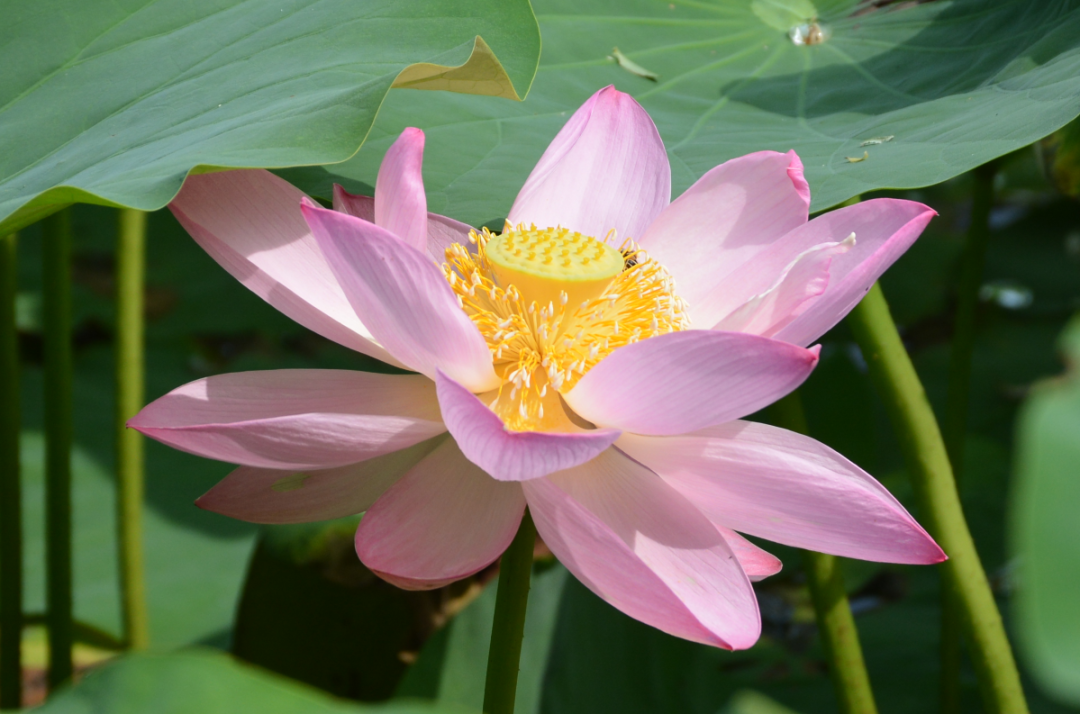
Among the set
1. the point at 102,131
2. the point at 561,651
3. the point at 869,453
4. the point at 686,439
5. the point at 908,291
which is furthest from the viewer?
the point at 908,291

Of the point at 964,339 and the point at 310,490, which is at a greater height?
the point at 964,339

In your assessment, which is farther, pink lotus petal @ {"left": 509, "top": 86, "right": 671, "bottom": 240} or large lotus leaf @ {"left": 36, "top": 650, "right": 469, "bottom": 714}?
pink lotus petal @ {"left": 509, "top": 86, "right": 671, "bottom": 240}

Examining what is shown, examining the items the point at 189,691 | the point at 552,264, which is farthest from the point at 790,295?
the point at 189,691

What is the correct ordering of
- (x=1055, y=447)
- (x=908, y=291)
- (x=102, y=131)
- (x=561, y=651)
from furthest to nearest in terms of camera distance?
(x=908, y=291), (x=561, y=651), (x=102, y=131), (x=1055, y=447)

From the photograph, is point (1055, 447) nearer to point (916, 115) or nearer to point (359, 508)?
point (359, 508)

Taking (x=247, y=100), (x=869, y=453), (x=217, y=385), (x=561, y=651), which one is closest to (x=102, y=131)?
(x=247, y=100)

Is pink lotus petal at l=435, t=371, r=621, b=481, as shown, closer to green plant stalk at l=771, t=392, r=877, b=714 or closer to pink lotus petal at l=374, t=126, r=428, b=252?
pink lotus petal at l=374, t=126, r=428, b=252

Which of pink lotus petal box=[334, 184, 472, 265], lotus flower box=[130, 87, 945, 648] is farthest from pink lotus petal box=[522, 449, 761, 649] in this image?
pink lotus petal box=[334, 184, 472, 265]

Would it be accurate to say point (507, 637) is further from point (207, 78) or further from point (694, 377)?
point (207, 78)
